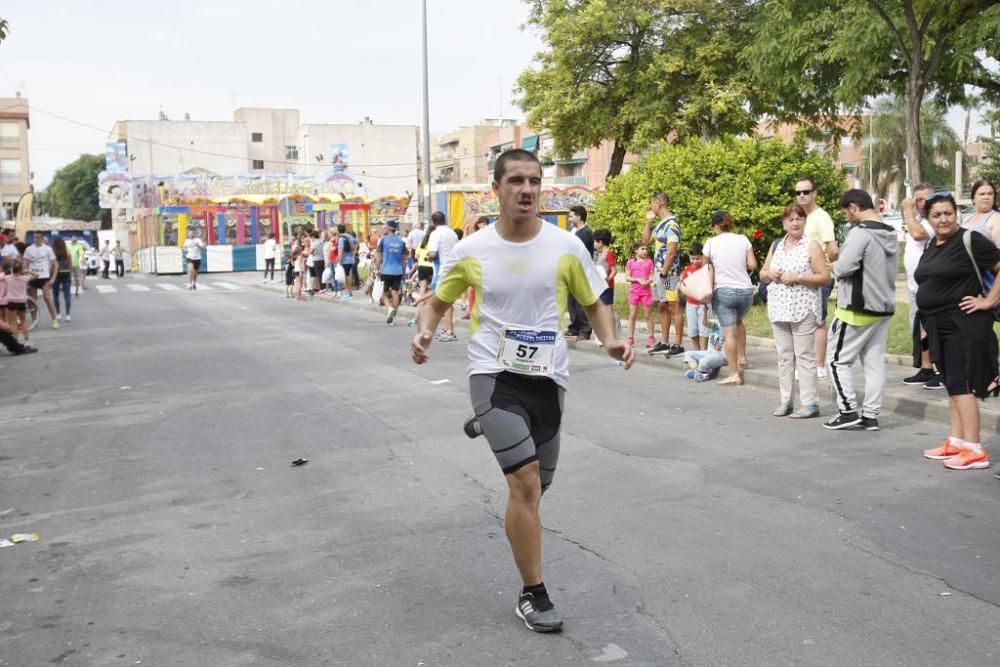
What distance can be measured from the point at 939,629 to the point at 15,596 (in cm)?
401

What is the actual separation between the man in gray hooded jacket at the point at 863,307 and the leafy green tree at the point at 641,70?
27100 mm

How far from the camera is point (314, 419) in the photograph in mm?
9469

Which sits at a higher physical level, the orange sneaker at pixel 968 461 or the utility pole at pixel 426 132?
the utility pole at pixel 426 132

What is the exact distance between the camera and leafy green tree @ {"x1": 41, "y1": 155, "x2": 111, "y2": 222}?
111188mm

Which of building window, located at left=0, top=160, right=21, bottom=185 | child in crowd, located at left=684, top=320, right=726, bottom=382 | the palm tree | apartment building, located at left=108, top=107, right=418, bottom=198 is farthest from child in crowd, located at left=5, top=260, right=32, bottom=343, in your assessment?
building window, located at left=0, top=160, right=21, bottom=185

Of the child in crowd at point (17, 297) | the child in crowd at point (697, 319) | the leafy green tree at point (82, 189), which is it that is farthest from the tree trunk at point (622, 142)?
the leafy green tree at point (82, 189)

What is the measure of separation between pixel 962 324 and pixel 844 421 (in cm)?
168

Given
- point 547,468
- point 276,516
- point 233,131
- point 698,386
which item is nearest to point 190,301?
point 698,386

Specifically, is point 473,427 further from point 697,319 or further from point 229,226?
point 229,226

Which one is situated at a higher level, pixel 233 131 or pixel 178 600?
pixel 233 131

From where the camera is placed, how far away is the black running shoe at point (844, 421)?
28.4 ft

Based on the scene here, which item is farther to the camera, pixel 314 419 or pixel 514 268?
pixel 314 419

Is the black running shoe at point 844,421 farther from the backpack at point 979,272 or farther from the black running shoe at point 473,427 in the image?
the black running shoe at point 473,427

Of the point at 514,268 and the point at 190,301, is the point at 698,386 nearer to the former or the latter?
the point at 514,268
